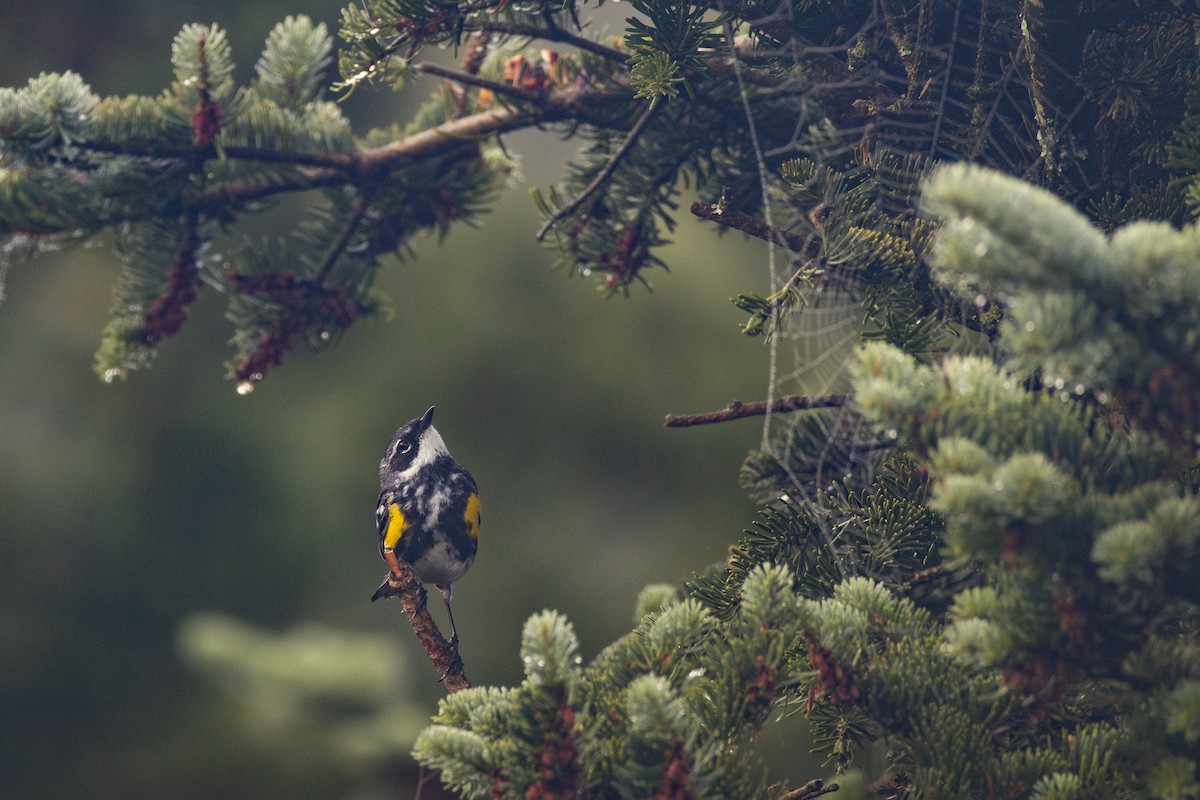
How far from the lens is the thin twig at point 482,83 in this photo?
1.79 meters

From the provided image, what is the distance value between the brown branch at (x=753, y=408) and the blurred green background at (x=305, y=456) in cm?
390

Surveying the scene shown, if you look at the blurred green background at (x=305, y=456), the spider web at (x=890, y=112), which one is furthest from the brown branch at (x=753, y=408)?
the blurred green background at (x=305, y=456)

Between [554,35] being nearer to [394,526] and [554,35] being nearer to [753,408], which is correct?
[753,408]

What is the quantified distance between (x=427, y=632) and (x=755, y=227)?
0.92 metres

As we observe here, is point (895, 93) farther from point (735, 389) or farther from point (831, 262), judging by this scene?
point (735, 389)

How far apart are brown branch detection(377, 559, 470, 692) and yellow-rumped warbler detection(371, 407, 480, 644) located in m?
0.81

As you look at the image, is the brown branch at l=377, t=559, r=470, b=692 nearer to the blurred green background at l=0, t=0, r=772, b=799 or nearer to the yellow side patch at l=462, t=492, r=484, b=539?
the yellow side patch at l=462, t=492, r=484, b=539

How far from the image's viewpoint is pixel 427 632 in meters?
1.74

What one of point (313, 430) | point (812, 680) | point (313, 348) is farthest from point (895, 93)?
point (313, 430)

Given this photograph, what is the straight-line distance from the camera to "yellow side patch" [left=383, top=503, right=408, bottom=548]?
2861mm

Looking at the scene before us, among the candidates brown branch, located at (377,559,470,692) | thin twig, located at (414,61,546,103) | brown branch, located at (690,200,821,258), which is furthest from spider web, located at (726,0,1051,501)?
brown branch, located at (377,559,470,692)

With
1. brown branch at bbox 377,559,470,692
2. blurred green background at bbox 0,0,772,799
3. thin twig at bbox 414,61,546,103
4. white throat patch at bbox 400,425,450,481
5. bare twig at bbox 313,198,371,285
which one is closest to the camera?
brown branch at bbox 377,559,470,692

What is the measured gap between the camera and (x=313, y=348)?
2.00 m

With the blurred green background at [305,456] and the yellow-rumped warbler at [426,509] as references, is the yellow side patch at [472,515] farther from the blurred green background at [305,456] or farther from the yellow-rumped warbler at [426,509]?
the blurred green background at [305,456]
